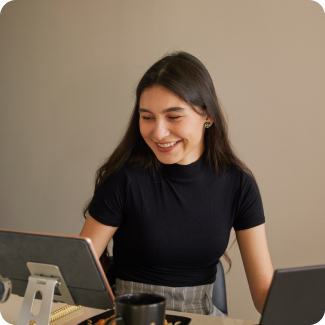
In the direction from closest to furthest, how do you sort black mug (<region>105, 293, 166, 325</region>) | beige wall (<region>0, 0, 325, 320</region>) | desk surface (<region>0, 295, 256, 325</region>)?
black mug (<region>105, 293, 166, 325</region>) → desk surface (<region>0, 295, 256, 325</region>) → beige wall (<region>0, 0, 325, 320</region>)

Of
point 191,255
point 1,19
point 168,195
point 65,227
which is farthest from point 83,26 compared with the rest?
point 191,255

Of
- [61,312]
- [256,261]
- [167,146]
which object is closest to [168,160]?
[167,146]

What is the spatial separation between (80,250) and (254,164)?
4.86 ft

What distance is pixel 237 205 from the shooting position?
1381mm

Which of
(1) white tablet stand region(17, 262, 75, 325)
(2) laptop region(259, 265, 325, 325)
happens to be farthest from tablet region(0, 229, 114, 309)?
(2) laptop region(259, 265, 325, 325)

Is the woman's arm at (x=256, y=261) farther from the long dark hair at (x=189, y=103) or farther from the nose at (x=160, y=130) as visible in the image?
the nose at (x=160, y=130)

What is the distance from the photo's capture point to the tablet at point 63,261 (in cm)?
73

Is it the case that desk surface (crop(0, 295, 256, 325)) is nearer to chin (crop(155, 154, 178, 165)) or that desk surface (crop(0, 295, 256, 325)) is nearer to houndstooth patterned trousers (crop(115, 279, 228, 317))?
houndstooth patterned trousers (crop(115, 279, 228, 317))

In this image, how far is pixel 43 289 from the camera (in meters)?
0.79

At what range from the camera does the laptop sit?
2.24 feet

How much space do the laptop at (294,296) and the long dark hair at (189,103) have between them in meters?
0.68

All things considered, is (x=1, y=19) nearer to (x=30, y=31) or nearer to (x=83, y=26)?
(x=30, y=31)

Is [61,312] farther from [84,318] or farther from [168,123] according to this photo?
[168,123]

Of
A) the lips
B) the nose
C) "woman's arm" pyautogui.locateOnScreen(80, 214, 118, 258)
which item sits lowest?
"woman's arm" pyautogui.locateOnScreen(80, 214, 118, 258)
